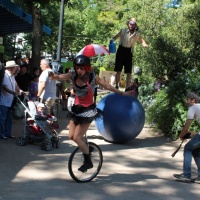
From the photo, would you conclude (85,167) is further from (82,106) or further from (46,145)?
(46,145)

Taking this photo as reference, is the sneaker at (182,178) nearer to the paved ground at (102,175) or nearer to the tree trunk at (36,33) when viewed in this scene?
the paved ground at (102,175)

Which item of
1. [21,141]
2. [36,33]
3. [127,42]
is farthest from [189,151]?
[36,33]

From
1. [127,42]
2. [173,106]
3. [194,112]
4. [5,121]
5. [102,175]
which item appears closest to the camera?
[194,112]

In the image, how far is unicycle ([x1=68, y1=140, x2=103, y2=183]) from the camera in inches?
247

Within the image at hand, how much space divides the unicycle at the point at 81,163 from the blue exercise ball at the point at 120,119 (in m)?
2.68

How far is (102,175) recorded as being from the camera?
6844mm

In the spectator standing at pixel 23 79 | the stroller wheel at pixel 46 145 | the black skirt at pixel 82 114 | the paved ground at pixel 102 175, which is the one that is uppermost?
the spectator standing at pixel 23 79

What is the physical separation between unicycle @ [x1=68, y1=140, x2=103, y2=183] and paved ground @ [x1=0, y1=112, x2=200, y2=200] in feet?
0.38

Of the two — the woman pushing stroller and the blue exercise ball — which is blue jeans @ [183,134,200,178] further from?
the blue exercise ball

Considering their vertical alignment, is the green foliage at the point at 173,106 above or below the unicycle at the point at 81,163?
above

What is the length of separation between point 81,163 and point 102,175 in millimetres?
523

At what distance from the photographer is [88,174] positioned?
654cm

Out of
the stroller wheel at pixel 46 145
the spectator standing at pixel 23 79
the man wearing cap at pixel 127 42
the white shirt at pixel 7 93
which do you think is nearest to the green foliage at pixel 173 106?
the man wearing cap at pixel 127 42

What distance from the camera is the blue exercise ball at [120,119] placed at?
940cm
